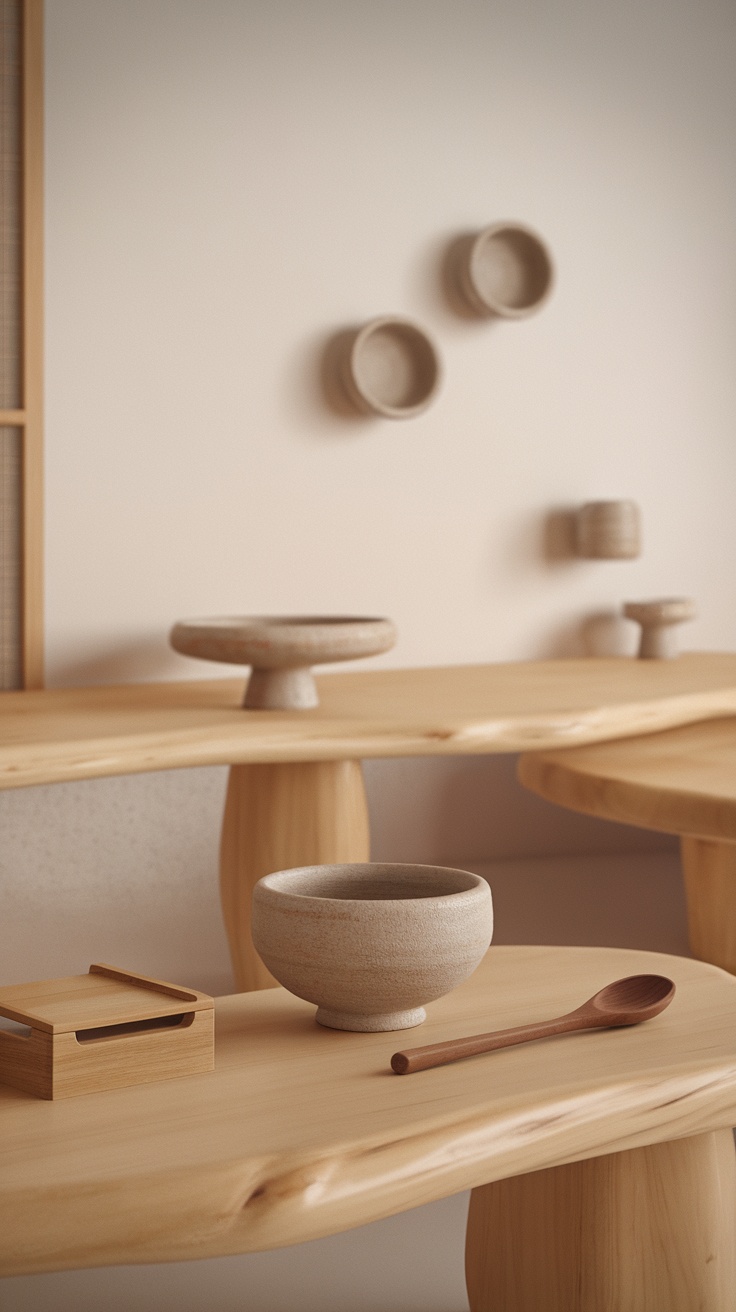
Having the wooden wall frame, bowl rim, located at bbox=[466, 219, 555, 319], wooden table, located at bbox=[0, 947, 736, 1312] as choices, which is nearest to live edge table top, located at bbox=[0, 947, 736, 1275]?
wooden table, located at bbox=[0, 947, 736, 1312]

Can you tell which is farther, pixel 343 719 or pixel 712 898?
pixel 712 898

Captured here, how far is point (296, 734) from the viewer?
1.95 metres

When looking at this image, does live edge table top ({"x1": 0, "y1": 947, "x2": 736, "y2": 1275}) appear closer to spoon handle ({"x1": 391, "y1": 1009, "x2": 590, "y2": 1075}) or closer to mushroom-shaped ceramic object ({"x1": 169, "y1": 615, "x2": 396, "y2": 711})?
spoon handle ({"x1": 391, "y1": 1009, "x2": 590, "y2": 1075})

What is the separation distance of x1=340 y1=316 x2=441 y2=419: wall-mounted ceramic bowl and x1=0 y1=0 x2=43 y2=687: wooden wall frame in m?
0.63

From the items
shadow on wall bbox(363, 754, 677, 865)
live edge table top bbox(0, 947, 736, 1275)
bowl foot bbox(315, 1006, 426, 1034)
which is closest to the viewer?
live edge table top bbox(0, 947, 736, 1275)

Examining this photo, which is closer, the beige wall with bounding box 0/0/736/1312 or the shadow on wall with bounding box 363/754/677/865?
the beige wall with bounding box 0/0/736/1312

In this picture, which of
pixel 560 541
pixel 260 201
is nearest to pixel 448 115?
pixel 260 201

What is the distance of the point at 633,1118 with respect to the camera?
40.7 inches

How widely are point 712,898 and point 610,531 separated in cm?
97

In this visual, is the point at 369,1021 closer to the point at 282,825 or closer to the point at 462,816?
the point at 282,825

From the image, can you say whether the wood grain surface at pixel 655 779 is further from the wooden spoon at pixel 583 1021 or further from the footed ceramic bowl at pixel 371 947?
the footed ceramic bowl at pixel 371 947

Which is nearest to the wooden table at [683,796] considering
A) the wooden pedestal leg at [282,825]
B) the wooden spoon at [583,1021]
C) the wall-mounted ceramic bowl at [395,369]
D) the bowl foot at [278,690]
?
the wooden pedestal leg at [282,825]

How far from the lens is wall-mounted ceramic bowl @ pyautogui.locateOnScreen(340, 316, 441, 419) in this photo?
2.67 metres

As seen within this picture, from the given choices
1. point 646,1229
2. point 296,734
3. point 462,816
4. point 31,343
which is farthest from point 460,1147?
point 462,816
